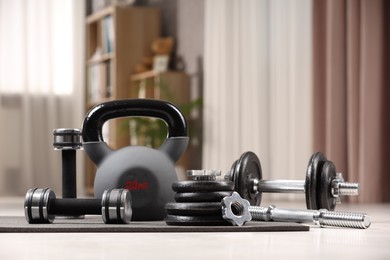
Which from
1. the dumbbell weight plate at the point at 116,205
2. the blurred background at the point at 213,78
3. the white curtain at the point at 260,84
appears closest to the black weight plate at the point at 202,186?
the dumbbell weight plate at the point at 116,205

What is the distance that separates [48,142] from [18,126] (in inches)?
10.4

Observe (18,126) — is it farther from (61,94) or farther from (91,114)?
(91,114)

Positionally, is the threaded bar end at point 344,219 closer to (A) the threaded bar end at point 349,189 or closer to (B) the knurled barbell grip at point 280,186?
(A) the threaded bar end at point 349,189

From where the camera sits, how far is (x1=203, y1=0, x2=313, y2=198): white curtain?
505cm

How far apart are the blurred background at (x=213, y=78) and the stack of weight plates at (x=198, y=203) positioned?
7.80ft

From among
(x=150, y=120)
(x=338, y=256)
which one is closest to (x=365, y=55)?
(x=150, y=120)

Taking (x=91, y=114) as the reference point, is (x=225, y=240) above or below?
below

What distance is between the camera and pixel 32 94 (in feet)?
23.0

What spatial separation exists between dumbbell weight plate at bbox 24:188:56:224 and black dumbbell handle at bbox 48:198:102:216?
17 mm

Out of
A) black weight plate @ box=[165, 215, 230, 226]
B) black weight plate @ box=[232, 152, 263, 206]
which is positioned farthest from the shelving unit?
black weight plate @ box=[165, 215, 230, 226]

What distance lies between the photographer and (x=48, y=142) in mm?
7027

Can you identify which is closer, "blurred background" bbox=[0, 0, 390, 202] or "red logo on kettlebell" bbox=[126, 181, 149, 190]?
"red logo on kettlebell" bbox=[126, 181, 149, 190]

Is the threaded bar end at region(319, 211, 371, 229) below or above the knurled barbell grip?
below

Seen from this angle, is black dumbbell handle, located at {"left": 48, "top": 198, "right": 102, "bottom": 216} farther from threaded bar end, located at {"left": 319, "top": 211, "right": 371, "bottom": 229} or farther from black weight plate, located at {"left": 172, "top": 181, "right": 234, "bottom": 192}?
threaded bar end, located at {"left": 319, "top": 211, "right": 371, "bottom": 229}
